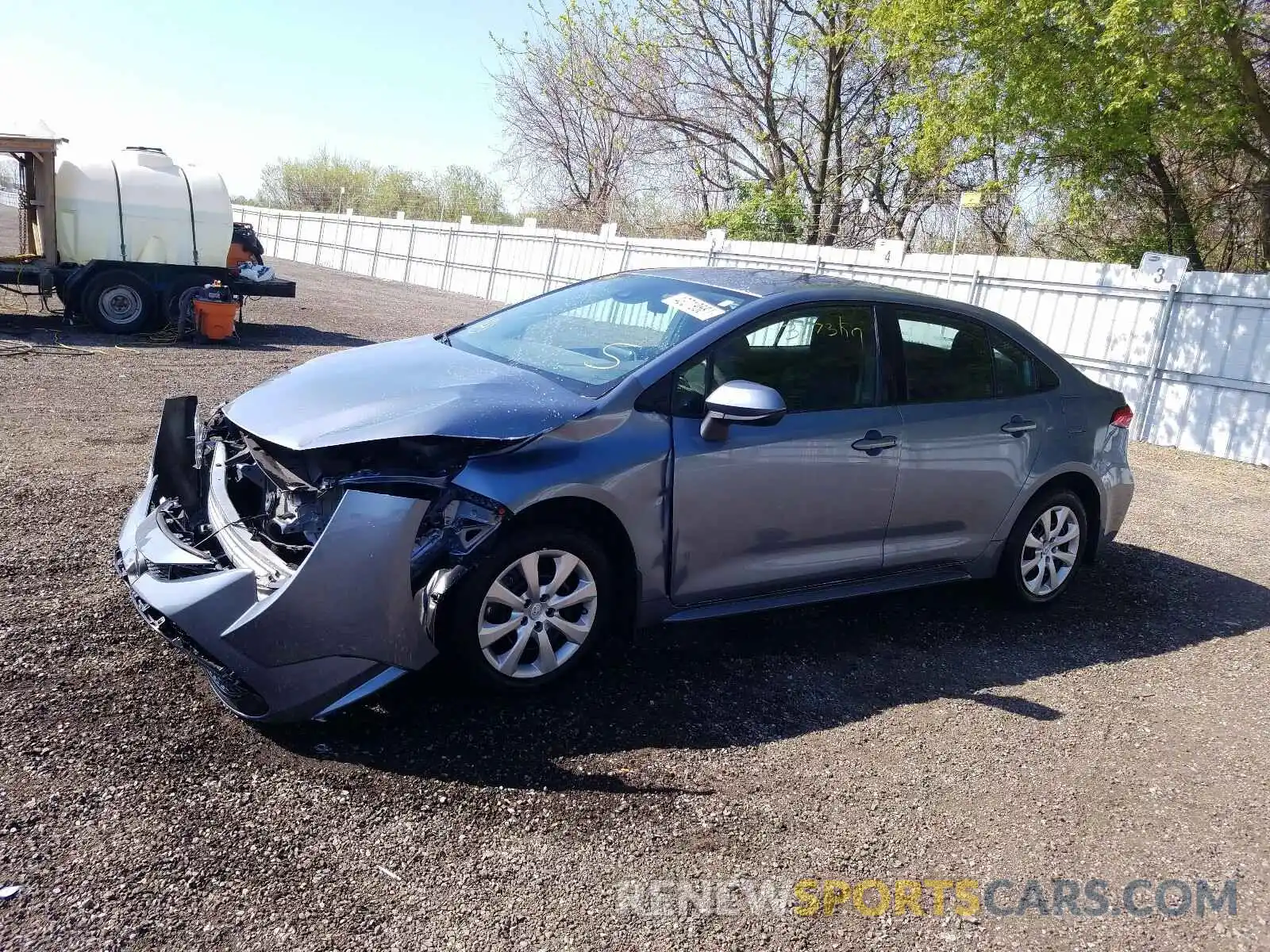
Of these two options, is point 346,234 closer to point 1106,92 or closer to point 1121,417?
point 1106,92

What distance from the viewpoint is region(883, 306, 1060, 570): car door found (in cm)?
479

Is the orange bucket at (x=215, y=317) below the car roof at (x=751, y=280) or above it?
below

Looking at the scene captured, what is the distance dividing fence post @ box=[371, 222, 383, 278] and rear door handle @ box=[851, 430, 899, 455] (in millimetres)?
32434

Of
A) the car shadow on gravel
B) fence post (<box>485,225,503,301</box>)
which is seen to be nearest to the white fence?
the car shadow on gravel

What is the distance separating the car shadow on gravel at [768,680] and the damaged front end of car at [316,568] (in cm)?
31

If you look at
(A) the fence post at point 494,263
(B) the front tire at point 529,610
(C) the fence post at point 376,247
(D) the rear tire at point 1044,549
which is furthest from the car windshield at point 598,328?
(C) the fence post at point 376,247

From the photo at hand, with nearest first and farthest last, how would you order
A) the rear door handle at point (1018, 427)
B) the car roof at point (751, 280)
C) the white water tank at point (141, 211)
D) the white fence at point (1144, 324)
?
the car roof at point (751, 280) → the rear door handle at point (1018, 427) → the white fence at point (1144, 324) → the white water tank at point (141, 211)

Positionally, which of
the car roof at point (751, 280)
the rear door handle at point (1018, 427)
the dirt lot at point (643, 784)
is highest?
the car roof at point (751, 280)

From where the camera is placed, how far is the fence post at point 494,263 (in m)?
28.3

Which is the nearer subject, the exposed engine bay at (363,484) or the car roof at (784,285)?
the exposed engine bay at (363,484)

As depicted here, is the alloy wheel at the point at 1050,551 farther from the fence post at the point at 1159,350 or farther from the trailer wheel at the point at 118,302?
the trailer wheel at the point at 118,302

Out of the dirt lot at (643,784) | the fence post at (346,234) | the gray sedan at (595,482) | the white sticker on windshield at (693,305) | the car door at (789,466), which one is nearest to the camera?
the dirt lot at (643,784)

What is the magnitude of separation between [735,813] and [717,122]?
92.3 feet

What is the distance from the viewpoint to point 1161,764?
4.02 meters
